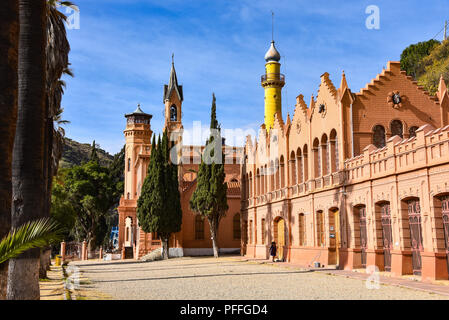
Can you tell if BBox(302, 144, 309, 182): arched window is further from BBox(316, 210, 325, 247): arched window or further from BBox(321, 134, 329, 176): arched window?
BBox(316, 210, 325, 247): arched window

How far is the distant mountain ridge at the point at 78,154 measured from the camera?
11094cm

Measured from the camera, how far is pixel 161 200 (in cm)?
4184

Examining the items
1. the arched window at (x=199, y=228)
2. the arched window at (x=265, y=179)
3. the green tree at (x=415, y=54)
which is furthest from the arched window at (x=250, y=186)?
the green tree at (x=415, y=54)

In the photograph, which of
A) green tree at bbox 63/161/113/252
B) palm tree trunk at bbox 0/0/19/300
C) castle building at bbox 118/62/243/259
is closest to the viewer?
palm tree trunk at bbox 0/0/19/300

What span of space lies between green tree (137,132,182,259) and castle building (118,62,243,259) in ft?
11.3

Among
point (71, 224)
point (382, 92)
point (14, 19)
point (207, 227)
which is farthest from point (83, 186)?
point (14, 19)

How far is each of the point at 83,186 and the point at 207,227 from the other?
712 inches

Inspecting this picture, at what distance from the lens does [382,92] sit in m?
25.3

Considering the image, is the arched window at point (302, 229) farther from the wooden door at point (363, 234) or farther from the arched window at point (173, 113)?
the arched window at point (173, 113)

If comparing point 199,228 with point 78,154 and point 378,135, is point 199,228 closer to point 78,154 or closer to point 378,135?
point 378,135

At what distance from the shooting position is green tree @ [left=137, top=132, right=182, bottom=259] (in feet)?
137

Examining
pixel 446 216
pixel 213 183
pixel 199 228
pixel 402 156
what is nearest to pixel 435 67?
pixel 213 183

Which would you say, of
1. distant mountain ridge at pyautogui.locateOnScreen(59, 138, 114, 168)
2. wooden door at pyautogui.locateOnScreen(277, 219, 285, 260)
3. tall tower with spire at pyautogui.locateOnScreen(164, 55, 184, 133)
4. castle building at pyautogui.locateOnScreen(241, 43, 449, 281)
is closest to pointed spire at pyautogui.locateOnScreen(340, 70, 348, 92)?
castle building at pyautogui.locateOnScreen(241, 43, 449, 281)

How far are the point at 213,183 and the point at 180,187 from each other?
7920mm
